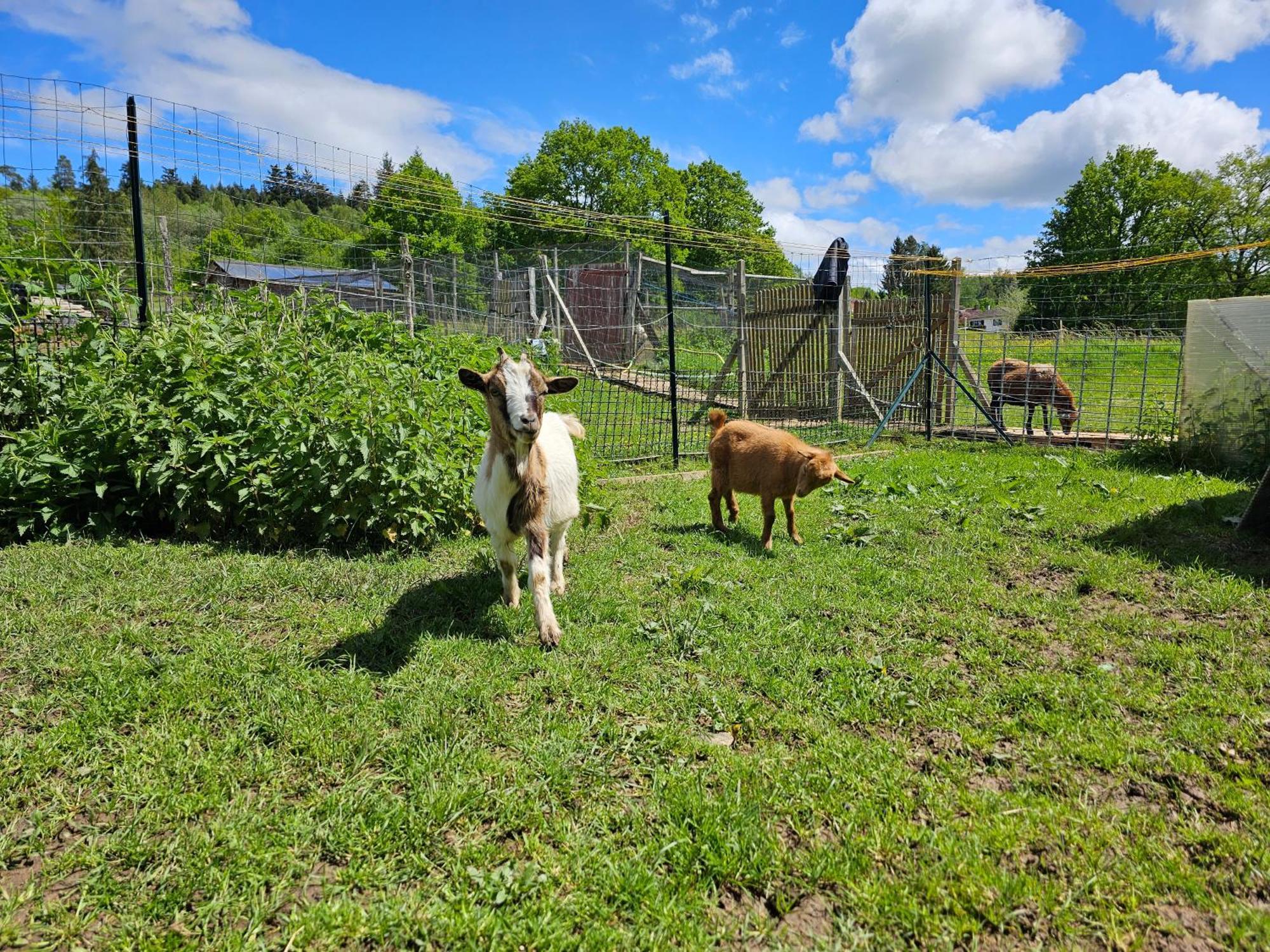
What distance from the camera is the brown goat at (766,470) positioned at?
6.01 m

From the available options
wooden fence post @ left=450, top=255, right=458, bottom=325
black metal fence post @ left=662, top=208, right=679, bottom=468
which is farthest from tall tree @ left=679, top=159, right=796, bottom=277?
black metal fence post @ left=662, top=208, right=679, bottom=468

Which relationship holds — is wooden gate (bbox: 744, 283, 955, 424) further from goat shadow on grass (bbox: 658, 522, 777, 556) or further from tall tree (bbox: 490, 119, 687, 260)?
tall tree (bbox: 490, 119, 687, 260)

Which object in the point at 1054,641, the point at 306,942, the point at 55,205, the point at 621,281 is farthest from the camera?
the point at 621,281

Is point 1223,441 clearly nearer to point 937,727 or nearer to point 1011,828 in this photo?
point 937,727

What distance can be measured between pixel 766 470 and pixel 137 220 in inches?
243

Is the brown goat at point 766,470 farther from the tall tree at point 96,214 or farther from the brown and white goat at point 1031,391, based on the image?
the brown and white goat at point 1031,391

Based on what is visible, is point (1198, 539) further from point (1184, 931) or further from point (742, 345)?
point (742, 345)

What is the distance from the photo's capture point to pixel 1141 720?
3.24 m

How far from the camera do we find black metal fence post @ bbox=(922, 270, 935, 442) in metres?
11.9

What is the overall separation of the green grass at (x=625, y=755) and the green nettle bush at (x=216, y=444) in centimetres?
45

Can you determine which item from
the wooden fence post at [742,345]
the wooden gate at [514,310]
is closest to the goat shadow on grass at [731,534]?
the wooden fence post at [742,345]

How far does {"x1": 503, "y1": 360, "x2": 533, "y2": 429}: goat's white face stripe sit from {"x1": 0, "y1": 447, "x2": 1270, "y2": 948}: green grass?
4.41ft

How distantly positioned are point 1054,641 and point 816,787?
230 centimetres

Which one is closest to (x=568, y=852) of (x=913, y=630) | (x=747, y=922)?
(x=747, y=922)
